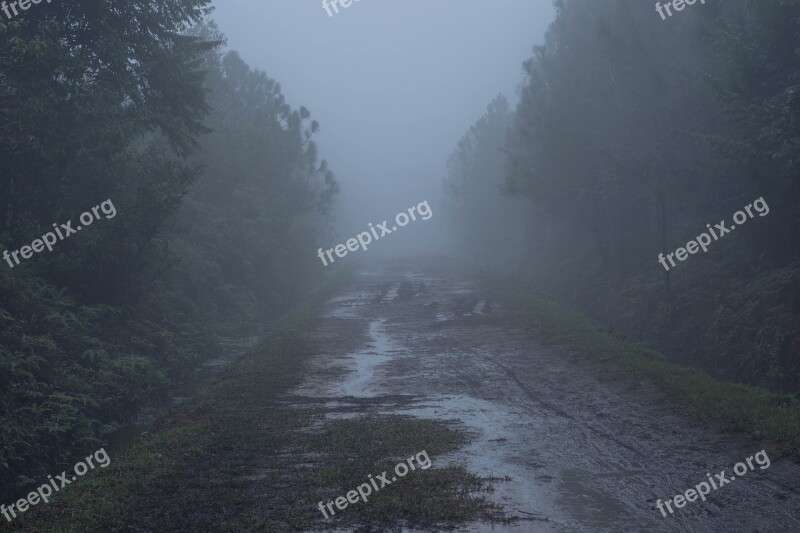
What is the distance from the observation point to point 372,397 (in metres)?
13.8

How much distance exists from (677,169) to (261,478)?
62.2 feet

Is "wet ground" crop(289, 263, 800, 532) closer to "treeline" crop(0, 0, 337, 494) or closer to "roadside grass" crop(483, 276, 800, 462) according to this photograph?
"roadside grass" crop(483, 276, 800, 462)

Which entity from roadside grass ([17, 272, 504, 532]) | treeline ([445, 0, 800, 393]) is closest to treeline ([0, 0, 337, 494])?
roadside grass ([17, 272, 504, 532])

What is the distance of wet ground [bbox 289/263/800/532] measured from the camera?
7.41 metres

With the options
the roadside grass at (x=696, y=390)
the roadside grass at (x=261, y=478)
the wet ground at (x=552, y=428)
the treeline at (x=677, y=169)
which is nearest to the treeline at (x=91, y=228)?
the roadside grass at (x=261, y=478)

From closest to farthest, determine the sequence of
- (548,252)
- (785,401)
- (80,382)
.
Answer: (785,401), (80,382), (548,252)

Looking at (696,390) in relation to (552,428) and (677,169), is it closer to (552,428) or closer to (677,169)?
(552,428)

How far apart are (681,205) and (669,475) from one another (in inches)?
715

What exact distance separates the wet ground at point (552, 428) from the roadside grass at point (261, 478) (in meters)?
0.55

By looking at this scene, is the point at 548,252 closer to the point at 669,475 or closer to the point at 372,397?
the point at 372,397

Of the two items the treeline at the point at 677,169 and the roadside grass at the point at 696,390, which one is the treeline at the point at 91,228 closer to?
the roadside grass at the point at 696,390

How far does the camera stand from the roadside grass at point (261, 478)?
7.43 m

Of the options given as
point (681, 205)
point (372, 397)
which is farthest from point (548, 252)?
point (372, 397)

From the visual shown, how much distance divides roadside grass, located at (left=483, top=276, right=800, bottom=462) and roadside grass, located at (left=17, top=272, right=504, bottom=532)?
406 centimetres
